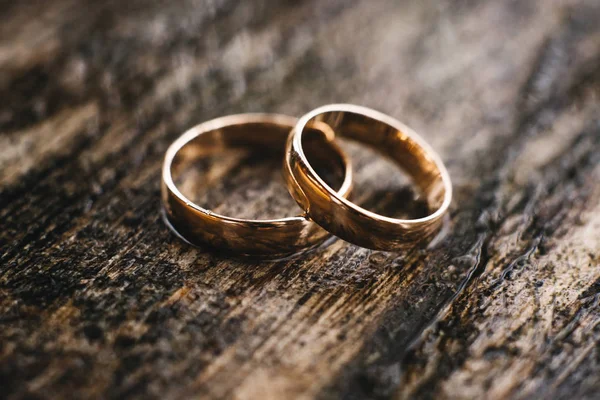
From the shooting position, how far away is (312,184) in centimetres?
108

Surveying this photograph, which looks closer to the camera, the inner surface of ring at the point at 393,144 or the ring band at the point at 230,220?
the ring band at the point at 230,220

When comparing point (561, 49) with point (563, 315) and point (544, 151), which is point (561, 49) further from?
point (563, 315)

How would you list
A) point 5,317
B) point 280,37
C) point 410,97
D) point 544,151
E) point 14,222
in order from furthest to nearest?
point 280,37, point 410,97, point 544,151, point 14,222, point 5,317

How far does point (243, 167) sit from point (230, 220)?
1.06 feet

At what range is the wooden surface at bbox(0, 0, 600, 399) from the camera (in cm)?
92

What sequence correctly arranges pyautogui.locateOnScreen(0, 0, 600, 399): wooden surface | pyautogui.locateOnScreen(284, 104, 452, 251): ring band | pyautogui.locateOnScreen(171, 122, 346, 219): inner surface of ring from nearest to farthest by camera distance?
pyautogui.locateOnScreen(0, 0, 600, 399): wooden surface
pyautogui.locateOnScreen(284, 104, 452, 251): ring band
pyautogui.locateOnScreen(171, 122, 346, 219): inner surface of ring

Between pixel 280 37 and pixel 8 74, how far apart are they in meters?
0.78

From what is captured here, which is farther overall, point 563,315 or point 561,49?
point 561,49

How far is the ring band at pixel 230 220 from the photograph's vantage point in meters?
1.08

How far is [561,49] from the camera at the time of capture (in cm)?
173

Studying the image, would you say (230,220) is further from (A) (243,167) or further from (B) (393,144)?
(B) (393,144)

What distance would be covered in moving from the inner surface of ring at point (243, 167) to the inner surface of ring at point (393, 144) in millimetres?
63

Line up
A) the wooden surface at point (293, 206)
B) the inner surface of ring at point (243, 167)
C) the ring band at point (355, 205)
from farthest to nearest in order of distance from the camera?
1. the inner surface of ring at point (243, 167)
2. the ring band at point (355, 205)
3. the wooden surface at point (293, 206)

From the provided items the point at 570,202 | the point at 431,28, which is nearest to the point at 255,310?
the point at 570,202
